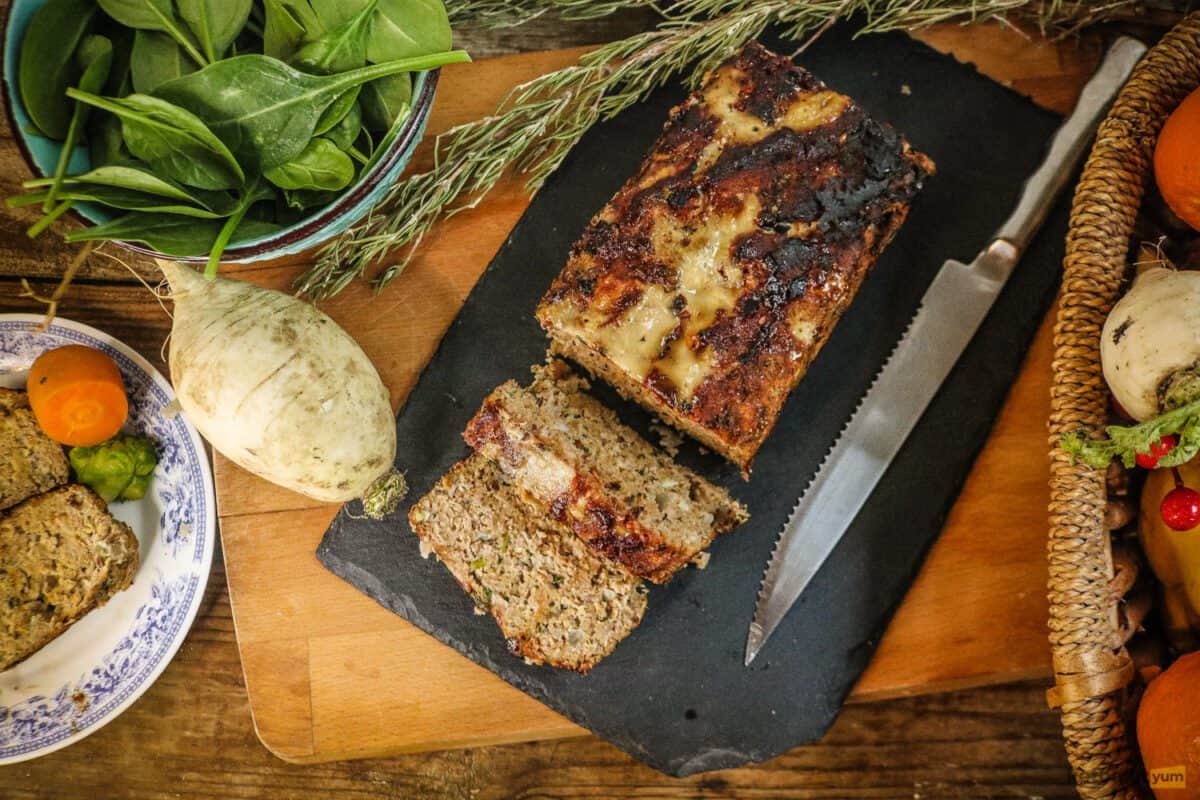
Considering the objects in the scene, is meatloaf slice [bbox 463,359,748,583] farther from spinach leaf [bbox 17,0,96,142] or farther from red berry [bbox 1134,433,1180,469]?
spinach leaf [bbox 17,0,96,142]

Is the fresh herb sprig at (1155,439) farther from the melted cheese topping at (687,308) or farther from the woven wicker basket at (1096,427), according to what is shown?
the melted cheese topping at (687,308)

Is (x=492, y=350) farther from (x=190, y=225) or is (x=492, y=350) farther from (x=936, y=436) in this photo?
(x=936, y=436)

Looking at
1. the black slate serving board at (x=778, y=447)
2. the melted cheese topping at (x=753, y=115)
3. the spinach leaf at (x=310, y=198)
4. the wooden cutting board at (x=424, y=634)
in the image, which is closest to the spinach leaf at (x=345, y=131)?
the spinach leaf at (x=310, y=198)

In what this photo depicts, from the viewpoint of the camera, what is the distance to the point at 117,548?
3.41 metres

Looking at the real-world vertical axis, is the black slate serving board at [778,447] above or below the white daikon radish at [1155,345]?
below

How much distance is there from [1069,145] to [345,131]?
2516 mm

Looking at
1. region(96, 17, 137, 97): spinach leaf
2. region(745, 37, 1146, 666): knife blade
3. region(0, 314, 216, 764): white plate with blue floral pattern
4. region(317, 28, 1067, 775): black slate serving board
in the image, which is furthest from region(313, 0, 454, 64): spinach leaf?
region(745, 37, 1146, 666): knife blade

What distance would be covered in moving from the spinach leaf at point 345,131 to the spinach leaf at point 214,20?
380 mm

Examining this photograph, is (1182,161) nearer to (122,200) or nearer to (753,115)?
(753,115)

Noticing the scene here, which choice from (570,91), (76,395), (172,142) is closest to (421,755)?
(76,395)

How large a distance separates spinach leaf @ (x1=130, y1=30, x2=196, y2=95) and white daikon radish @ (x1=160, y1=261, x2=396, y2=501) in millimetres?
584

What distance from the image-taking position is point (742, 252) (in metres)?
3.04

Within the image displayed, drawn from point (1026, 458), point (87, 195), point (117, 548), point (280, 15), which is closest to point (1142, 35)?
point (1026, 458)

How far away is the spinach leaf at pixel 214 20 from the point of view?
105 inches
